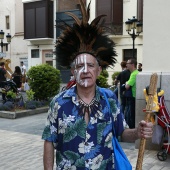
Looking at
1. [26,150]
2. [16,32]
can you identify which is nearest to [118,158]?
A: [26,150]

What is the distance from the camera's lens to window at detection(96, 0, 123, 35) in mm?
25719

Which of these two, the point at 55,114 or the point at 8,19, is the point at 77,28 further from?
the point at 8,19

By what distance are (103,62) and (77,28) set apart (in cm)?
39

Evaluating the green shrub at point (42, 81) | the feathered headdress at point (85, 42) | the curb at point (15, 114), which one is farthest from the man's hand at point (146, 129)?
the green shrub at point (42, 81)

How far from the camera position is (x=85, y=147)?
7.61 ft

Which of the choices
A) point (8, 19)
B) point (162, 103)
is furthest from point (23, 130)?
point (8, 19)

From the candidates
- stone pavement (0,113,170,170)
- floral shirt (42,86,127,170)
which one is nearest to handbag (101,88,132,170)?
floral shirt (42,86,127,170)

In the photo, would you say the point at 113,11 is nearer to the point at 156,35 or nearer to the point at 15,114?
the point at 15,114

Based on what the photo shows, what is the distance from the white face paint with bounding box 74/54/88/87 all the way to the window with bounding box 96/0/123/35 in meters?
23.6

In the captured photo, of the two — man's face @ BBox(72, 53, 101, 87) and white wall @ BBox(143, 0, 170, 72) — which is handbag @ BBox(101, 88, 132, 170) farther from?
white wall @ BBox(143, 0, 170, 72)

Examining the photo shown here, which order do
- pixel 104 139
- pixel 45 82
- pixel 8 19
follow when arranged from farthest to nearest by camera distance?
pixel 8 19 → pixel 45 82 → pixel 104 139

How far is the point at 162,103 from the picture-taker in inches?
210

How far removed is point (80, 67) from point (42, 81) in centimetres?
965

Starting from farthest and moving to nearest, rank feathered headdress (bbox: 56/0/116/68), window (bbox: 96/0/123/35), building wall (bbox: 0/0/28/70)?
building wall (bbox: 0/0/28/70), window (bbox: 96/0/123/35), feathered headdress (bbox: 56/0/116/68)
